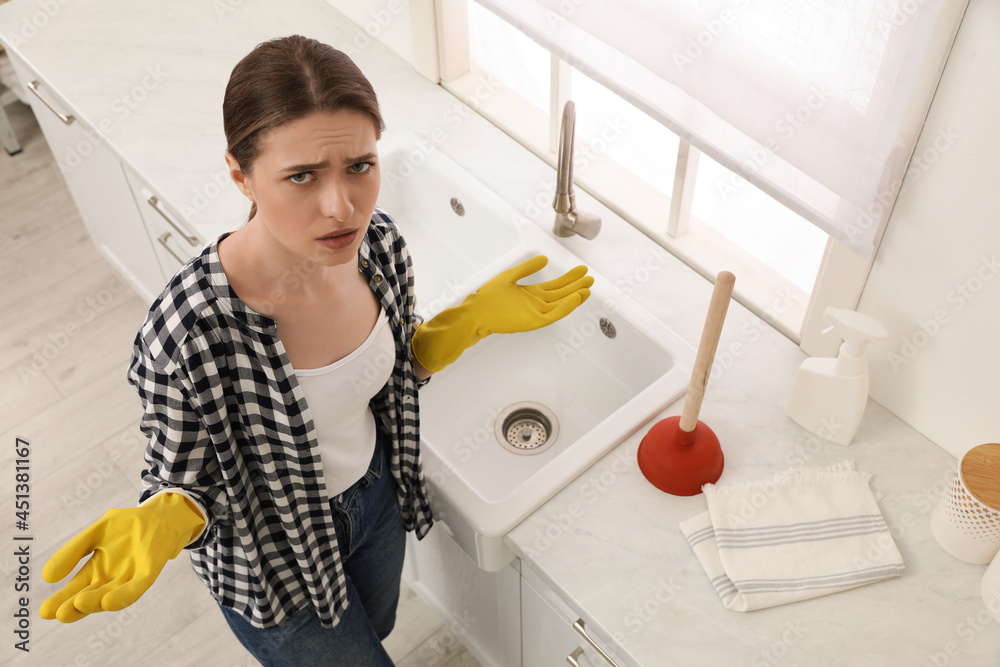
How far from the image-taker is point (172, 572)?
2172 mm

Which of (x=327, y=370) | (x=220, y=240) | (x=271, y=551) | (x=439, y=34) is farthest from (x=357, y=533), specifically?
(x=439, y=34)

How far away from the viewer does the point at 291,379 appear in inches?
43.8

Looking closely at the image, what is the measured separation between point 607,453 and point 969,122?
679 mm

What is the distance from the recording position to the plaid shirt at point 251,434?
1.05 m

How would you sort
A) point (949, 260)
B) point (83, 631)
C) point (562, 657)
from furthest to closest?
point (83, 631)
point (562, 657)
point (949, 260)

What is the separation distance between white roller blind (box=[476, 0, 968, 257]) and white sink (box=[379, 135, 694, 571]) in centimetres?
36

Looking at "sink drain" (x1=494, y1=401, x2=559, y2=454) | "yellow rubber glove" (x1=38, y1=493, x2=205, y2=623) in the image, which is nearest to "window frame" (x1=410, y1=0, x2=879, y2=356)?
"sink drain" (x1=494, y1=401, x2=559, y2=454)

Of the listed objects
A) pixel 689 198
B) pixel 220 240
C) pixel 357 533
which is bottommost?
pixel 357 533

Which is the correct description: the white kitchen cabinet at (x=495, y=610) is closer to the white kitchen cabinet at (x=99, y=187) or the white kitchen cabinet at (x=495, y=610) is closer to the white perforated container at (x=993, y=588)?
the white perforated container at (x=993, y=588)

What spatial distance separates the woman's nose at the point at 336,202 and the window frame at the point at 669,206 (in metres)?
0.76

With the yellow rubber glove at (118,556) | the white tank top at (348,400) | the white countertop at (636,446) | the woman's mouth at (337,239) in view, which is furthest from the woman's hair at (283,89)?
the white countertop at (636,446)

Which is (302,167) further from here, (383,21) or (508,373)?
(383,21)

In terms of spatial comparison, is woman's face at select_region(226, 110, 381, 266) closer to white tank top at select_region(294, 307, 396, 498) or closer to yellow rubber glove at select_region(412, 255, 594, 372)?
white tank top at select_region(294, 307, 396, 498)

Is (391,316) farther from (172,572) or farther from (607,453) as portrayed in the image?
(172,572)
